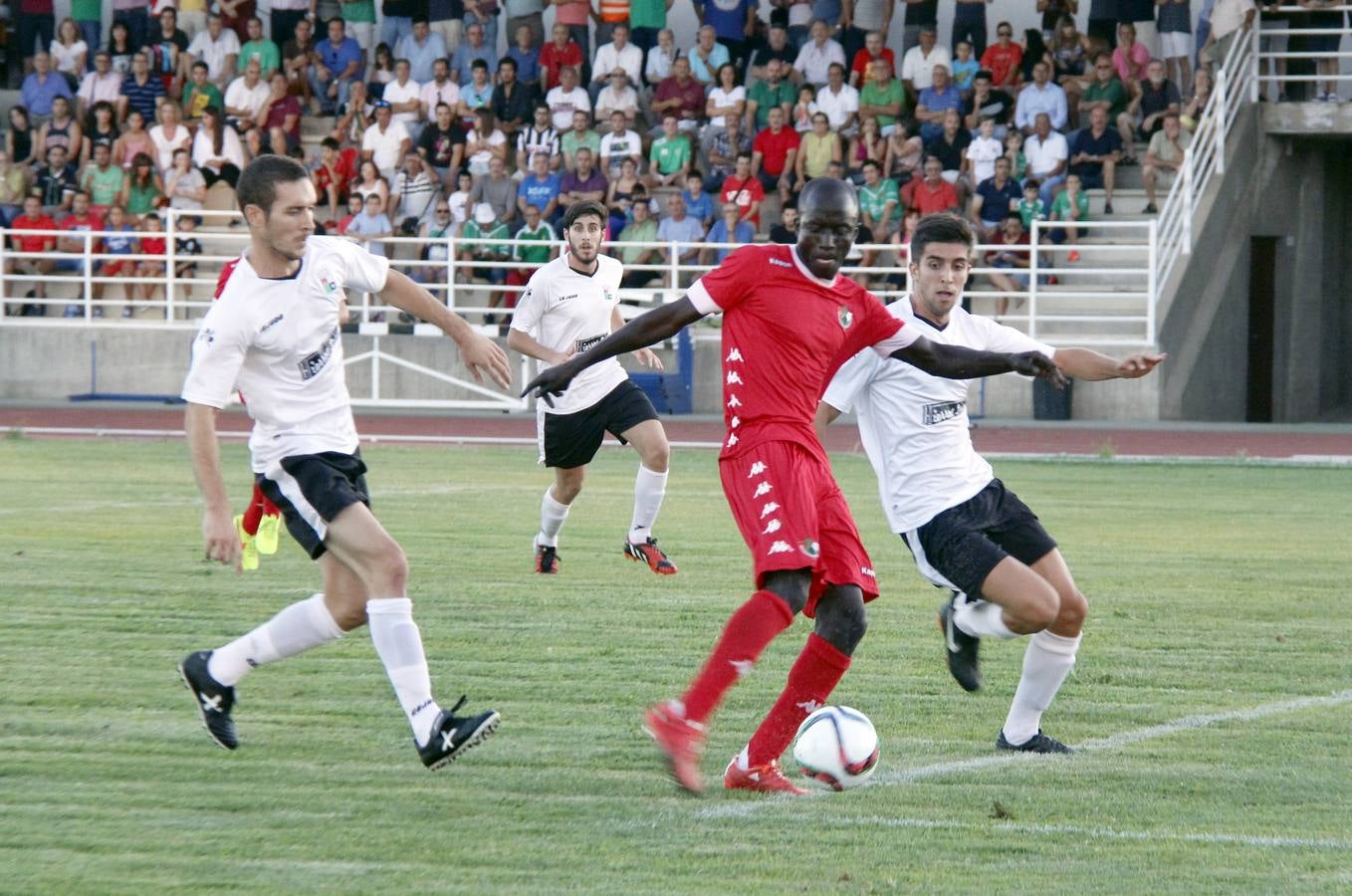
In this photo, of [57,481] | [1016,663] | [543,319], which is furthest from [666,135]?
[1016,663]

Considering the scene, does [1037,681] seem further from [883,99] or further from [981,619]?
[883,99]

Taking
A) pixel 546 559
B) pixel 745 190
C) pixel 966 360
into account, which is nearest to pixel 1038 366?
pixel 966 360

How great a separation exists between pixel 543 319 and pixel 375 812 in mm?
6684

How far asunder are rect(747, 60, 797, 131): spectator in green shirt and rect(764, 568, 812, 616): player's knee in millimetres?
19942

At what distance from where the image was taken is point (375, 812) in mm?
5477

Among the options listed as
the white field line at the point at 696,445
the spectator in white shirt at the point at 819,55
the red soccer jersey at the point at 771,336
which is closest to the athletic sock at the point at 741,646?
the red soccer jersey at the point at 771,336

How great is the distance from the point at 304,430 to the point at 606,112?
20303 millimetres

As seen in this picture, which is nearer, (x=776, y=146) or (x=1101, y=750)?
(x=1101, y=750)

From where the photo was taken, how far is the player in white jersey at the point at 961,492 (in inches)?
254

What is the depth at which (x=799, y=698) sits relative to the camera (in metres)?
5.91

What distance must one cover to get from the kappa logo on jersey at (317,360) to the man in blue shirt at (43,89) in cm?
2331

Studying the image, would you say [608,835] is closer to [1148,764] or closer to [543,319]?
[1148,764]

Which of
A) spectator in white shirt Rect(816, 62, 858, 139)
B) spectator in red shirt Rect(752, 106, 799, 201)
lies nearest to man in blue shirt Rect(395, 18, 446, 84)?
spectator in red shirt Rect(752, 106, 799, 201)

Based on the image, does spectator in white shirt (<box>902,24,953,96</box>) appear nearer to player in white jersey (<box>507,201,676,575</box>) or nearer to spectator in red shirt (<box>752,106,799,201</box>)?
spectator in red shirt (<box>752,106,799,201</box>)
